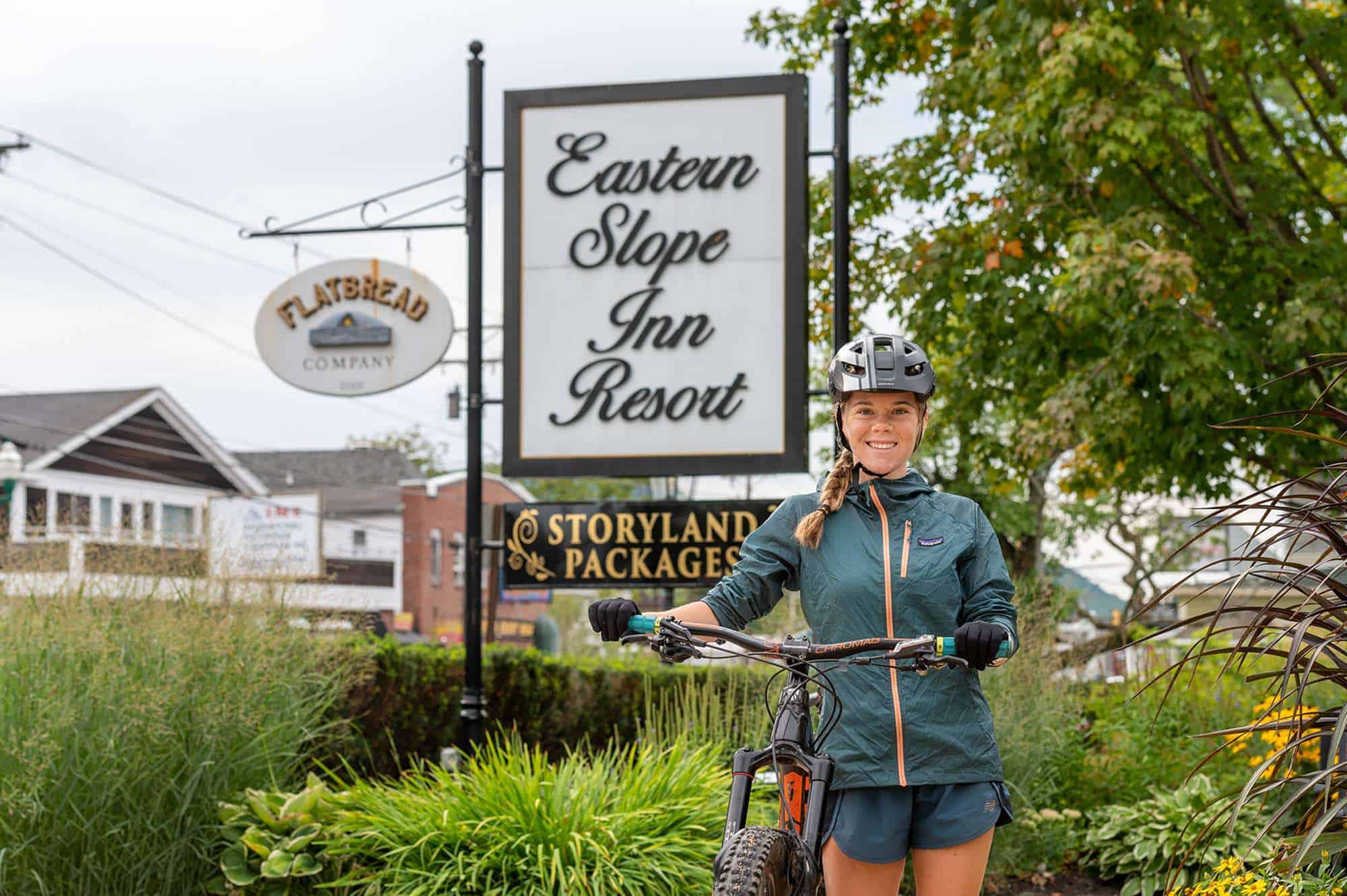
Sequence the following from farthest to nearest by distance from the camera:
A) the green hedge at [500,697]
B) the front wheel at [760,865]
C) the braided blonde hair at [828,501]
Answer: the green hedge at [500,697]
the braided blonde hair at [828,501]
the front wheel at [760,865]

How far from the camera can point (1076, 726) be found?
28.6 feet

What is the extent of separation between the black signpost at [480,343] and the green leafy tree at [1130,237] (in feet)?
8.37

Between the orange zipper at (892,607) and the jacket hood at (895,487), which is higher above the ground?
the jacket hood at (895,487)

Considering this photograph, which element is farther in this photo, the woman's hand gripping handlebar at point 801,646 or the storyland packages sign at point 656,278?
the storyland packages sign at point 656,278

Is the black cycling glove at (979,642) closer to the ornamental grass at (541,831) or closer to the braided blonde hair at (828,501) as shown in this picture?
the braided blonde hair at (828,501)

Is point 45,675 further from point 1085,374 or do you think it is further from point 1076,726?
point 1085,374

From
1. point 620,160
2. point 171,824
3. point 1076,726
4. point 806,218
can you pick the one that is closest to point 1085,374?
point 1076,726

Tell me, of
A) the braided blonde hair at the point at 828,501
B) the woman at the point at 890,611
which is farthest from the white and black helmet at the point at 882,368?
the braided blonde hair at the point at 828,501

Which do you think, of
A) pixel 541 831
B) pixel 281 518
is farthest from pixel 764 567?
pixel 281 518

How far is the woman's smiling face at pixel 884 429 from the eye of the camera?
3.49 m

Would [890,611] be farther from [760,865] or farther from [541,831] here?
[541,831]

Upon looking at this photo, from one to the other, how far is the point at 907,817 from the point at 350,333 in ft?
20.1

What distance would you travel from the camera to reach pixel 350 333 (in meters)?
8.70

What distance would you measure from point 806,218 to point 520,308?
161 cm
